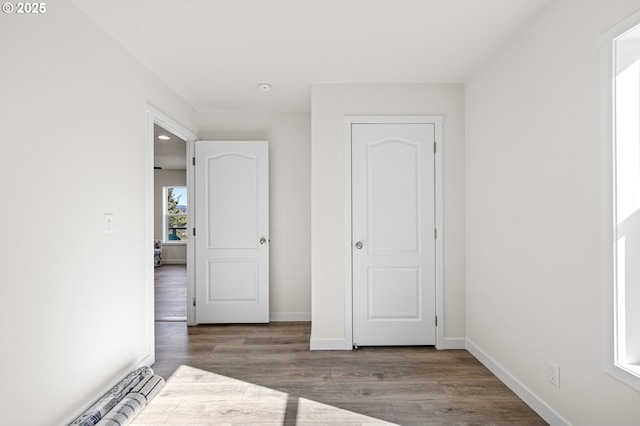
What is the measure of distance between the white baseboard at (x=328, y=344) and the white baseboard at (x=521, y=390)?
3.86 feet

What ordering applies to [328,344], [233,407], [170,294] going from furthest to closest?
[170,294]
[328,344]
[233,407]

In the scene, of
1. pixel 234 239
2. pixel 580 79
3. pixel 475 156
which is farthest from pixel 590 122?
pixel 234 239

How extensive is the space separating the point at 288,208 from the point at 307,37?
219 centimetres

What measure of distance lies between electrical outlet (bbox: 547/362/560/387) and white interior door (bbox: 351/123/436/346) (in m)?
1.28

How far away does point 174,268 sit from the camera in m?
8.98

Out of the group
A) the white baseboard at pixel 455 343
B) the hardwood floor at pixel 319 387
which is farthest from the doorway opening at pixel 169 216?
the white baseboard at pixel 455 343

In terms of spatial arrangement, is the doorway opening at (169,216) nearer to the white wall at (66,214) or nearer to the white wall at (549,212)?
the white wall at (66,214)

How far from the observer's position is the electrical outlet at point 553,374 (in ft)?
6.62

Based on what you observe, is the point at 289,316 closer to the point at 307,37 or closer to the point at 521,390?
the point at 521,390

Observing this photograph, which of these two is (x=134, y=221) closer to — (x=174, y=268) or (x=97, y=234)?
(x=97, y=234)

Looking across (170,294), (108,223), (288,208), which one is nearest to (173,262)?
(170,294)

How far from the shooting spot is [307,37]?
2475 millimetres

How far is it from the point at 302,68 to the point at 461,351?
2910 millimetres

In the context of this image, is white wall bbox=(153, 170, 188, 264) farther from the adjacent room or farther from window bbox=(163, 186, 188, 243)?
the adjacent room
